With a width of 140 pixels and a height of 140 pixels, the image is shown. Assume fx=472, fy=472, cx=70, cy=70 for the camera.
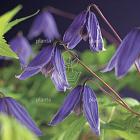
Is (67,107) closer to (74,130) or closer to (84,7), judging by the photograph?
(74,130)

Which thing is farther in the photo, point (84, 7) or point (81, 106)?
point (84, 7)

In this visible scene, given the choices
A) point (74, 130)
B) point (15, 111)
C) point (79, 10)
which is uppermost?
point (15, 111)

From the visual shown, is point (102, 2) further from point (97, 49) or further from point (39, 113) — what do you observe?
point (97, 49)

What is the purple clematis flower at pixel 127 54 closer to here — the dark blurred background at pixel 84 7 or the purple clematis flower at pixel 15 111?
the purple clematis flower at pixel 15 111

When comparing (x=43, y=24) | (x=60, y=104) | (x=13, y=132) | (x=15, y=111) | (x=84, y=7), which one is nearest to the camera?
(x=13, y=132)

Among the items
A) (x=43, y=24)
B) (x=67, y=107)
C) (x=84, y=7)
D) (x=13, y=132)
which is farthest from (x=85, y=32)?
(x=84, y=7)


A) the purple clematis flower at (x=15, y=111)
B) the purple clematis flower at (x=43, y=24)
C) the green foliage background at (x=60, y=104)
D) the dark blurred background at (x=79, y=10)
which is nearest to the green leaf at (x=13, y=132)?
the green foliage background at (x=60, y=104)

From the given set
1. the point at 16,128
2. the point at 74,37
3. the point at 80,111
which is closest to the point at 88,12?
the point at 74,37
